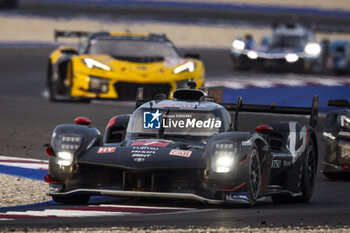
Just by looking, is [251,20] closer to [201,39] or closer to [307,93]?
[201,39]

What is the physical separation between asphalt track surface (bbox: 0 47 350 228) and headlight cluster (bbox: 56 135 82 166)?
956 millimetres

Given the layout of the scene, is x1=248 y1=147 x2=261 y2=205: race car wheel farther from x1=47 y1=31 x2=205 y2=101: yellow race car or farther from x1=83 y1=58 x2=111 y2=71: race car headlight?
x1=83 y1=58 x2=111 y2=71: race car headlight

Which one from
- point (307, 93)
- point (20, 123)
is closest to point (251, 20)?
point (307, 93)

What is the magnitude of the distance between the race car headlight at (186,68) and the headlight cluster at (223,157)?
926 centimetres

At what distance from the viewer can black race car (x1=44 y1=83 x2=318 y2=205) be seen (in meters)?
8.65

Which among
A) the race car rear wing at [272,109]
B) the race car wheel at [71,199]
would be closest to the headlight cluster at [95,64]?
the race car rear wing at [272,109]

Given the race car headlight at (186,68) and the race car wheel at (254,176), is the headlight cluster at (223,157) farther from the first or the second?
the race car headlight at (186,68)

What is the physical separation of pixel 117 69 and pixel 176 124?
8009 mm

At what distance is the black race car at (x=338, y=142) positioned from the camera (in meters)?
11.9

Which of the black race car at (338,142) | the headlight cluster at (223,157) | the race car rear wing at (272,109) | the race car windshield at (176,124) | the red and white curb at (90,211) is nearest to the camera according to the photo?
the red and white curb at (90,211)

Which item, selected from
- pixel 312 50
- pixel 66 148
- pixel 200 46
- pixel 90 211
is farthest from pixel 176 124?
pixel 200 46

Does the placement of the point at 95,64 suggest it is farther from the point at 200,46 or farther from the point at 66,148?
the point at 200,46

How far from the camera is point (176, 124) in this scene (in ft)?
32.1

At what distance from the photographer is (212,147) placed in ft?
28.6
